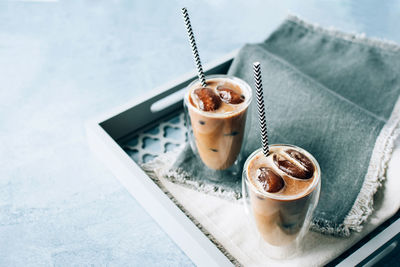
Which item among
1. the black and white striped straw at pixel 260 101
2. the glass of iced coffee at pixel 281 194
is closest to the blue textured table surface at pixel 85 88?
the glass of iced coffee at pixel 281 194

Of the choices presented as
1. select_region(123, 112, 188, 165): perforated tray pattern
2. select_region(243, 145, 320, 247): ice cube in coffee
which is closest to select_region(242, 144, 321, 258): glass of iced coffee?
select_region(243, 145, 320, 247): ice cube in coffee

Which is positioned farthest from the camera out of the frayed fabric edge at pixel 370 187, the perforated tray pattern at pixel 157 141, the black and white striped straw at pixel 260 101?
the perforated tray pattern at pixel 157 141

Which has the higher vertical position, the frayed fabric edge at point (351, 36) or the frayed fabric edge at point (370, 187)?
the frayed fabric edge at point (351, 36)

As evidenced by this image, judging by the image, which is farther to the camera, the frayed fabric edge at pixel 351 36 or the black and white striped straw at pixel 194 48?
the frayed fabric edge at pixel 351 36

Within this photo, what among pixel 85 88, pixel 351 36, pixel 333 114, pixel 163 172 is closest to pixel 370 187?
pixel 333 114

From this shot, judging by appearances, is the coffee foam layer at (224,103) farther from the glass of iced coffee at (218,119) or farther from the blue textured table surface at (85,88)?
the blue textured table surface at (85,88)

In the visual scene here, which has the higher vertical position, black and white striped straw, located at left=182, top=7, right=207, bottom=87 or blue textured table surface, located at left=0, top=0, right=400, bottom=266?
black and white striped straw, located at left=182, top=7, right=207, bottom=87

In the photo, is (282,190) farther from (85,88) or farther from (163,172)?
(85,88)

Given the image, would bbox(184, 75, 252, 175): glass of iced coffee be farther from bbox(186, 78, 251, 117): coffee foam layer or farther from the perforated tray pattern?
the perforated tray pattern
